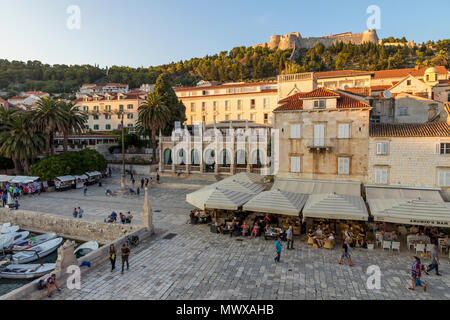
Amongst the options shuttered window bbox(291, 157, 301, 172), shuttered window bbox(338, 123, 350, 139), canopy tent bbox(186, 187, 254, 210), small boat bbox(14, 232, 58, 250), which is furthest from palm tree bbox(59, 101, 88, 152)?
shuttered window bbox(338, 123, 350, 139)

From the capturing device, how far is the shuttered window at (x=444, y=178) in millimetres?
21259

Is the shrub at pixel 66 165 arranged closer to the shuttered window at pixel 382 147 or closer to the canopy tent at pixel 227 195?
the canopy tent at pixel 227 195

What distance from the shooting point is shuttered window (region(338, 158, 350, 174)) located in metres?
24.3

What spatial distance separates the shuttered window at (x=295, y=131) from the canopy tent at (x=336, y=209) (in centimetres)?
889

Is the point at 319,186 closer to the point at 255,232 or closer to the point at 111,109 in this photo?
the point at 255,232

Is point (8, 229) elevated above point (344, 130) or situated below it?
below

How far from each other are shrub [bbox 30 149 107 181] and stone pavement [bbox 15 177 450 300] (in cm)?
2542

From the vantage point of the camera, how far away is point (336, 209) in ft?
56.2

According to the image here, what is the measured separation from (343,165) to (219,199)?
12.4m

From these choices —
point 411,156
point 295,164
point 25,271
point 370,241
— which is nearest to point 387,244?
point 370,241

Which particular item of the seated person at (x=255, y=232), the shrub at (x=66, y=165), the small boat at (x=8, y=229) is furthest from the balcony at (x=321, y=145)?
the shrub at (x=66, y=165)

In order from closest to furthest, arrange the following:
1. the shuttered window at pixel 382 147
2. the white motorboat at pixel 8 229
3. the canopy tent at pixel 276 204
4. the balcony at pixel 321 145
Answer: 1. the canopy tent at pixel 276 204
2. the shuttered window at pixel 382 147
3. the balcony at pixel 321 145
4. the white motorboat at pixel 8 229

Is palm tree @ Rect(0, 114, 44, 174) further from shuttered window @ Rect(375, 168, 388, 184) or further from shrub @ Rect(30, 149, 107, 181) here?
shuttered window @ Rect(375, 168, 388, 184)
